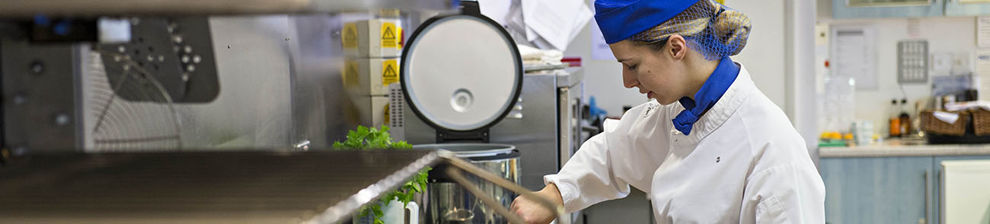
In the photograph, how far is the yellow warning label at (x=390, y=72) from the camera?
2695mm

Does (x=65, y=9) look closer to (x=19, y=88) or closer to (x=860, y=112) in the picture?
(x=19, y=88)

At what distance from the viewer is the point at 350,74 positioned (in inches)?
104

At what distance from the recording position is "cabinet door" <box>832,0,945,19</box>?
431cm

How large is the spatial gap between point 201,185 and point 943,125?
4228mm

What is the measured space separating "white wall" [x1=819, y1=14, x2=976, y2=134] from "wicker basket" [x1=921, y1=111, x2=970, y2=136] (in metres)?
0.45

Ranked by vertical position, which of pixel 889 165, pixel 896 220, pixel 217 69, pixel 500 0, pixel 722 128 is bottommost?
pixel 896 220

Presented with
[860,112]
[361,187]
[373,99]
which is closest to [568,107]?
[373,99]

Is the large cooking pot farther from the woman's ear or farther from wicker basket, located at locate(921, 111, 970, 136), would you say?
wicker basket, located at locate(921, 111, 970, 136)

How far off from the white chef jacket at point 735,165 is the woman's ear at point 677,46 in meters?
0.10

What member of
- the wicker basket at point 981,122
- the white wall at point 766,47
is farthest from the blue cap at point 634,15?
the wicker basket at point 981,122

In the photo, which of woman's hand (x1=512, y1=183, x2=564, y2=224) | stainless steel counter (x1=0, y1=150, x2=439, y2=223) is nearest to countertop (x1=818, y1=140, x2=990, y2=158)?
woman's hand (x1=512, y1=183, x2=564, y2=224)

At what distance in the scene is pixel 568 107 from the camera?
231 centimetres

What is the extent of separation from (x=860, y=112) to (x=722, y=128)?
3.61m

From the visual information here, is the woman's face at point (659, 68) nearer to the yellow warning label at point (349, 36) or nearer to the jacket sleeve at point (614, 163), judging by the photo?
the jacket sleeve at point (614, 163)
